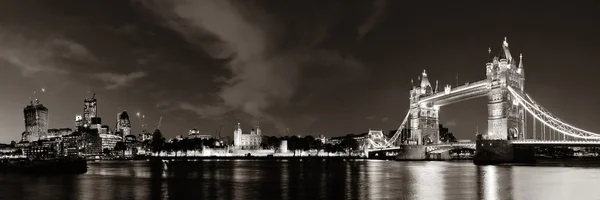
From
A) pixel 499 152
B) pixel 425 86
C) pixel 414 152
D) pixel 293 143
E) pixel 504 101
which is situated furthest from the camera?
pixel 293 143

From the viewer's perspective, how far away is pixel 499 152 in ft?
264

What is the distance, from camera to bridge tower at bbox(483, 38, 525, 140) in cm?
8338

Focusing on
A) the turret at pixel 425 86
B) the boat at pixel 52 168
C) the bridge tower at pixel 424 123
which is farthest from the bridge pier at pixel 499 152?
the boat at pixel 52 168

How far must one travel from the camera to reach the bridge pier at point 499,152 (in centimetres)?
7991

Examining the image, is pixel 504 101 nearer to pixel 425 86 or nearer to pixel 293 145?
pixel 425 86

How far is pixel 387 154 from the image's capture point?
173m

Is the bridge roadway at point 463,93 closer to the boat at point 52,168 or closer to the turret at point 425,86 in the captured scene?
the turret at point 425,86

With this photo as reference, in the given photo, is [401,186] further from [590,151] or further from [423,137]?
[590,151]

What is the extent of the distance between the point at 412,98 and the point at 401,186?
9163 centimetres

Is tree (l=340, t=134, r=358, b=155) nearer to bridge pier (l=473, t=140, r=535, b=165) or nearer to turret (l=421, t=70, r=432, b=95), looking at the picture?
turret (l=421, t=70, r=432, b=95)

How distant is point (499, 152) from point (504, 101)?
27.9 ft

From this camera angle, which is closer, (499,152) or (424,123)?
(499,152)

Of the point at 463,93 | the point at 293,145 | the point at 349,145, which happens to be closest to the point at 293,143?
the point at 293,145

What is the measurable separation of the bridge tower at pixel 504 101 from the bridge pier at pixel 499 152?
1.69 m
